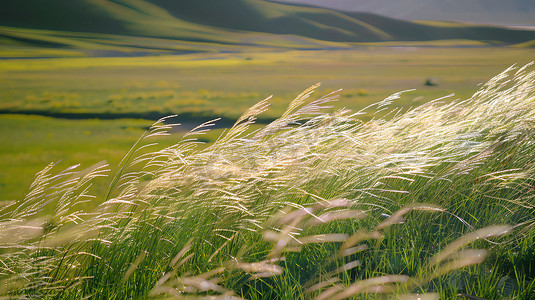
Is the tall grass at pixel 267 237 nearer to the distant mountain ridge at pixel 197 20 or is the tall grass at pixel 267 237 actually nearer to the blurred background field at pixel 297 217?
the blurred background field at pixel 297 217

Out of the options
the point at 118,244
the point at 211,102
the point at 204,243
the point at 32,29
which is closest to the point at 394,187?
the point at 204,243

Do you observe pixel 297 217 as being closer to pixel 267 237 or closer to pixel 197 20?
pixel 267 237

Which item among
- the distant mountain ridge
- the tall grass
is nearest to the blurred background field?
the tall grass

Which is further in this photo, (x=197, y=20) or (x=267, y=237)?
(x=197, y=20)

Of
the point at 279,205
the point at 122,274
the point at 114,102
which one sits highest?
the point at 279,205

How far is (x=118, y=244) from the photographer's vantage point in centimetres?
202

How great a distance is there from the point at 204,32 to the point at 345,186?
5427 inches

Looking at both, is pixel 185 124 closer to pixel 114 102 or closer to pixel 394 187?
pixel 114 102

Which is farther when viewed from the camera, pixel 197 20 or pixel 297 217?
pixel 197 20

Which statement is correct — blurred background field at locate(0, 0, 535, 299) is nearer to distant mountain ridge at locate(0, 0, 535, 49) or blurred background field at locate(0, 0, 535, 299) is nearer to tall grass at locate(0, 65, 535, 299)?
tall grass at locate(0, 65, 535, 299)

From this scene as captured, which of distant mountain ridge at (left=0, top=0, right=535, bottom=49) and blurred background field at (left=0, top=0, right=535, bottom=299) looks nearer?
blurred background field at (left=0, top=0, right=535, bottom=299)

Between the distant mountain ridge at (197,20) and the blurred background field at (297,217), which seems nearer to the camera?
the blurred background field at (297,217)

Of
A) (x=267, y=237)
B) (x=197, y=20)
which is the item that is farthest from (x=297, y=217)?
(x=197, y=20)

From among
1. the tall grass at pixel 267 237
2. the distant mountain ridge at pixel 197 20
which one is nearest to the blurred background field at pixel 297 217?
the tall grass at pixel 267 237
